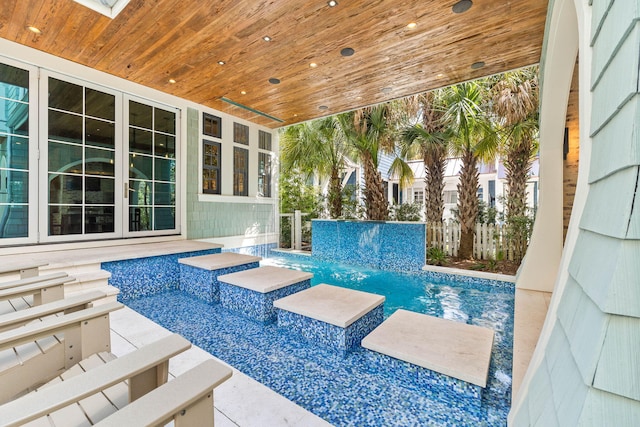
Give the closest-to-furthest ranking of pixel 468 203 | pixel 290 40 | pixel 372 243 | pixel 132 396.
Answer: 1. pixel 132 396
2. pixel 290 40
3. pixel 468 203
4. pixel 372 243

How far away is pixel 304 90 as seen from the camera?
216 inches

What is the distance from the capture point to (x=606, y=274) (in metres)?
0.76

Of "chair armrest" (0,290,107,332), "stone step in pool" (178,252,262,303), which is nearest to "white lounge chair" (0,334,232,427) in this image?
"chair armrest" (0,290,107,332)

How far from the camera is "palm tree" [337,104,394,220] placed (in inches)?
267

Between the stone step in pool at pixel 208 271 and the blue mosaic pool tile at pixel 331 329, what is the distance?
1556 mm

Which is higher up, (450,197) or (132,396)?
(450,197)

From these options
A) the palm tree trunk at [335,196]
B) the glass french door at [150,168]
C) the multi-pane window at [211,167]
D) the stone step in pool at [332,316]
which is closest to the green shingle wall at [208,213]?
the multi-pane window at [211,167]

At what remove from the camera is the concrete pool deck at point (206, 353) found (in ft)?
5.55

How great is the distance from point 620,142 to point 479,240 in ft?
20.4

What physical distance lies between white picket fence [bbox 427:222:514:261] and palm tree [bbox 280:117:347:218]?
2.67 meters

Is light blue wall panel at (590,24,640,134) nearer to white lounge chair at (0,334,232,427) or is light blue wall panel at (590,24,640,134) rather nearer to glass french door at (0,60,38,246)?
white lounge chair at (0,334,232,427)

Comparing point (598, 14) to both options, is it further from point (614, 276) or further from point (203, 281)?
point (203, 281)

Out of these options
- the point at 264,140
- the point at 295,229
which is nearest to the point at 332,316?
the point at 295,229

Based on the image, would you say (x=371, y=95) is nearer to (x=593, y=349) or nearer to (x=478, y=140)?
(x=478, y=140)
